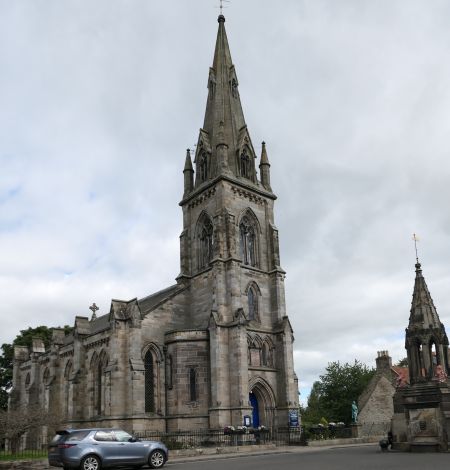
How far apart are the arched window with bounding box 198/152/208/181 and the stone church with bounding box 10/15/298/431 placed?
0.25 feet

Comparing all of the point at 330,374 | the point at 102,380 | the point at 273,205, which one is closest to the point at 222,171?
the point at 273,205

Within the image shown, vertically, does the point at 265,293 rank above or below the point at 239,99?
below

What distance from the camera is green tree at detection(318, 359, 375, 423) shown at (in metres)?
54.1

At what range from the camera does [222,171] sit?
3731 centimetres

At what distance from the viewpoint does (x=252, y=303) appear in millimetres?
36281

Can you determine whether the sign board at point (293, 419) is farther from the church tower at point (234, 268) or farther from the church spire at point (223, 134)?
the church spire at point (223, 134)

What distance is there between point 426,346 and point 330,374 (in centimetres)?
3602

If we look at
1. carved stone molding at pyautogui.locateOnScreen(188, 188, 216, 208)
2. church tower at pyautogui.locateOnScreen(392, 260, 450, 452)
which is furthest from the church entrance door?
carved stone molding at pyautogui.locateOnScreen(188, 188, 216, 208)

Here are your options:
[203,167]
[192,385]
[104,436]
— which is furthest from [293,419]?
[104,436]

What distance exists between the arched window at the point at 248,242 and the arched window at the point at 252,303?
197 cm

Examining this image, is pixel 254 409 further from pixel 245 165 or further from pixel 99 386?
pixel 245 165

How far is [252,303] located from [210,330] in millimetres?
4614

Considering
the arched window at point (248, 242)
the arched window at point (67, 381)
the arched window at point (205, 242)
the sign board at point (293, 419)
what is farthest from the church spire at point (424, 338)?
the arched window at point (67, 381)

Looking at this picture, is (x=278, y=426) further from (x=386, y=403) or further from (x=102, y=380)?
(x=386, y=403)
